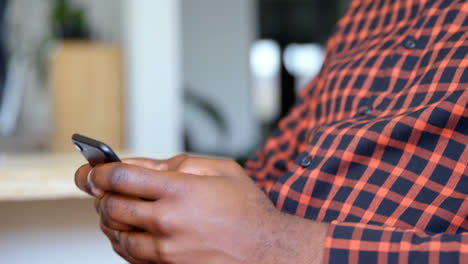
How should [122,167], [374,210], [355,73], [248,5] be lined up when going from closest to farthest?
[122,167] < [374,210] < [355,73] < [248,5]


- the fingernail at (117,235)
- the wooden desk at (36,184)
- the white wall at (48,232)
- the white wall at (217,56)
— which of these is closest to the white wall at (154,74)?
the white wall at (48,232)

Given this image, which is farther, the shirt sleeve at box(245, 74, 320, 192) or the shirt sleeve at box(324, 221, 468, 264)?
the shirt sleeve at box(245, 74, 320, 192)

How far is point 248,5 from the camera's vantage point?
5.40m

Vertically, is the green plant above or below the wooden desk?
above

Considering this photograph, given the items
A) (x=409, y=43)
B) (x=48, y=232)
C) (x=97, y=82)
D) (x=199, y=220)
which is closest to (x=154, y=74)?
(x=97, y=82)

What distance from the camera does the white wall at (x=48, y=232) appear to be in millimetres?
889

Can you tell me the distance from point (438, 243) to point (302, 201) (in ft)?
0.53

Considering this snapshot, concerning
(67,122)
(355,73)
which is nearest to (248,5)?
(67,122)

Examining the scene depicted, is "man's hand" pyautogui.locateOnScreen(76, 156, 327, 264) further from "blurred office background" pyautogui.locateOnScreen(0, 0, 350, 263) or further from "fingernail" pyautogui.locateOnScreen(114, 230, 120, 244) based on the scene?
"blurred office background" pyautogui.locateOnScreen(0, 0, 350, 263)

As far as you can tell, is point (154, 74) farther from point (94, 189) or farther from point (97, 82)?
point (94, 189)

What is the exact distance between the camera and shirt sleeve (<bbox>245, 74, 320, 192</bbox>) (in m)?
0.84

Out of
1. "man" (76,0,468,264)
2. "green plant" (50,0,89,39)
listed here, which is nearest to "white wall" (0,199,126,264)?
→ "man" (76,0,468,264)

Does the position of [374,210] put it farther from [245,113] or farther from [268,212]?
[245,113]

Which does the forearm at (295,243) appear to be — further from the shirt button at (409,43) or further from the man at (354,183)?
the shirt button at (409,43)
